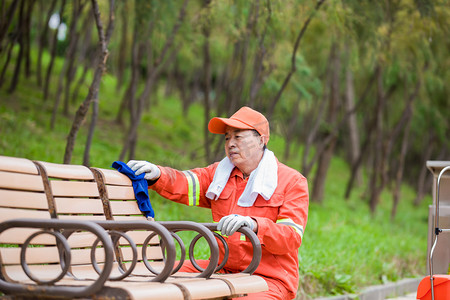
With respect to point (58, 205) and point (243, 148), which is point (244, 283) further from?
point (58, 205)

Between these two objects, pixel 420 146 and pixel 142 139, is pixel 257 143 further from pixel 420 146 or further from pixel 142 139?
pixel 420 146

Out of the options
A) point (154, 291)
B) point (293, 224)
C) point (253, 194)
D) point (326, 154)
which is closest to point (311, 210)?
point (326, 154)

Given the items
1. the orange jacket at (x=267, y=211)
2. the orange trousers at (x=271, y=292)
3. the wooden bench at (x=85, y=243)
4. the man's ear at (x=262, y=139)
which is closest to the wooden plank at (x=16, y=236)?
the wooden bench at (x=85, y=243)

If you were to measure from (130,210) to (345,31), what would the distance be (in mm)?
6901

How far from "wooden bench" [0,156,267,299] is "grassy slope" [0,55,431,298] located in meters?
2.85

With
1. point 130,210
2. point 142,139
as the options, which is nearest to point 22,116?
point 142,139

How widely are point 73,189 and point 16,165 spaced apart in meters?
0.46

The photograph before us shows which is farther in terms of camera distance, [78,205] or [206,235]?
[78,205]

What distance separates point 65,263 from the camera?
3.20m

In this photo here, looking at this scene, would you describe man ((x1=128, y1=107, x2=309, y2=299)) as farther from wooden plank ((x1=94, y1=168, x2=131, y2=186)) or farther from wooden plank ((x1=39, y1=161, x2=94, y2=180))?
wooden plank ((x1=39, y1=161, x2=94, y2=180))

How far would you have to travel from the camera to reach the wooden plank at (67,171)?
3834mm

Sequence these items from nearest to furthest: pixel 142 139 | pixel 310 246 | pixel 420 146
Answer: pixel 310 246, pixel 142 139, pixel 420 146

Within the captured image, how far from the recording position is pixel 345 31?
10.4 metres

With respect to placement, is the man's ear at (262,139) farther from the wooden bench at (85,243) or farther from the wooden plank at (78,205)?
the wooden plank at (78,205)
